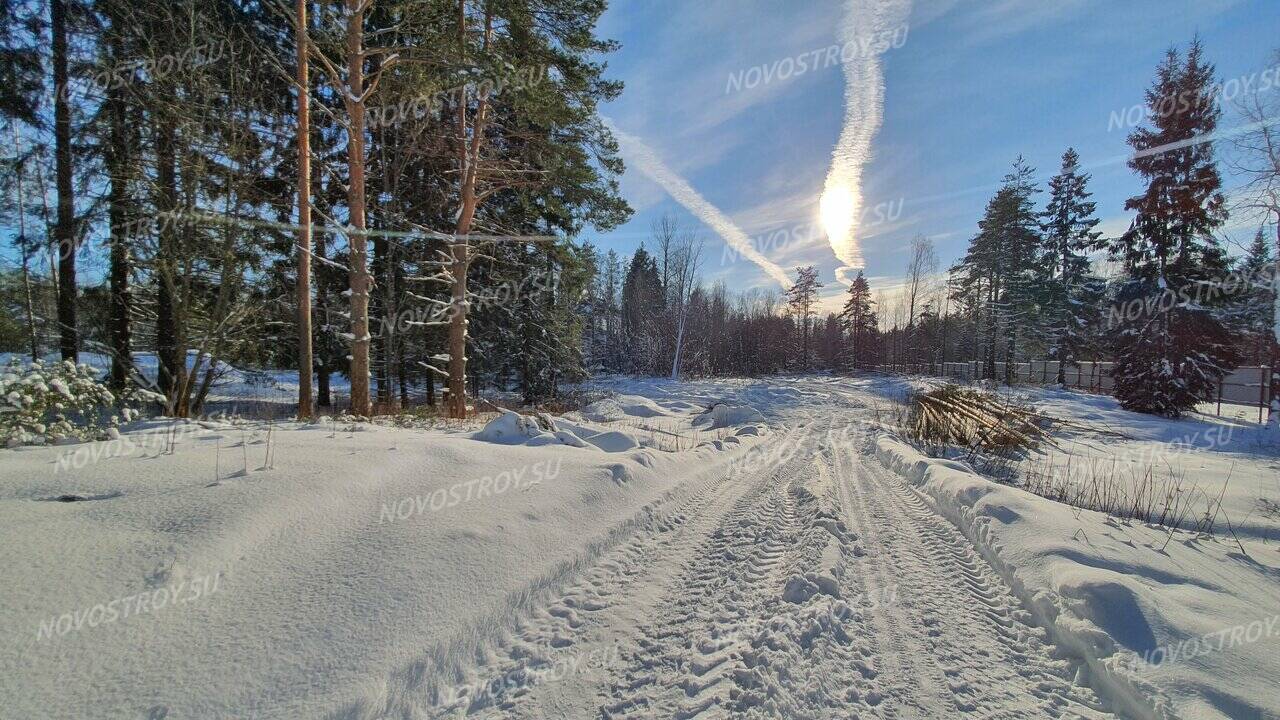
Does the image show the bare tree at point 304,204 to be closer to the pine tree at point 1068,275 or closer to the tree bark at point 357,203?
the tree bark at point 357,203

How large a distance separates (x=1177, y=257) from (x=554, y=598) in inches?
1029

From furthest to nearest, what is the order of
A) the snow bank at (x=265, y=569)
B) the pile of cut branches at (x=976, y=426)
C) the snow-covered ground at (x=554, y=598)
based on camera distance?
the pile of cut branches at (x=976, y=426) → the snow-covered ground at (x=554, y=598) → the snow bank at (x=265, y=569)

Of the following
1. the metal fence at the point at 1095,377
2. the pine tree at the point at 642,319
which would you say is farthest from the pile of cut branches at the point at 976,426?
the pine tree at the point at 642,319

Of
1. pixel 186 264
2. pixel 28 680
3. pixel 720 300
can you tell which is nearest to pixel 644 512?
pixel 28 680

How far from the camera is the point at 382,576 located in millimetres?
2682

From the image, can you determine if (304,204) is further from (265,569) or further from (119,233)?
(265,569)

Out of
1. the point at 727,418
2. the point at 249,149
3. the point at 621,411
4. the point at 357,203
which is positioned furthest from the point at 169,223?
the point at 727,418

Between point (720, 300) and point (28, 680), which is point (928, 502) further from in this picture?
point (720, 300)

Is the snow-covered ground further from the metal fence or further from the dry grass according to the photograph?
the metal fence

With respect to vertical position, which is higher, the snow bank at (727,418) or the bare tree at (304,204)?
the bare tree at (304,204)

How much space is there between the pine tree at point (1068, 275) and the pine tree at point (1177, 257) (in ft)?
36.2

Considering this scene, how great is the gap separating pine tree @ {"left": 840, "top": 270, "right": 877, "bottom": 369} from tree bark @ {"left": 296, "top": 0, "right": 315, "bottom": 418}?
44.0m

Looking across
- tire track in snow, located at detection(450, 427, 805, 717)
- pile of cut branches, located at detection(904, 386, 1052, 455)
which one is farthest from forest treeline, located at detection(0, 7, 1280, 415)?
pile of cut branches, located at detection(904, 386, 1052, 455)

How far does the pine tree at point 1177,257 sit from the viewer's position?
16266 mm
